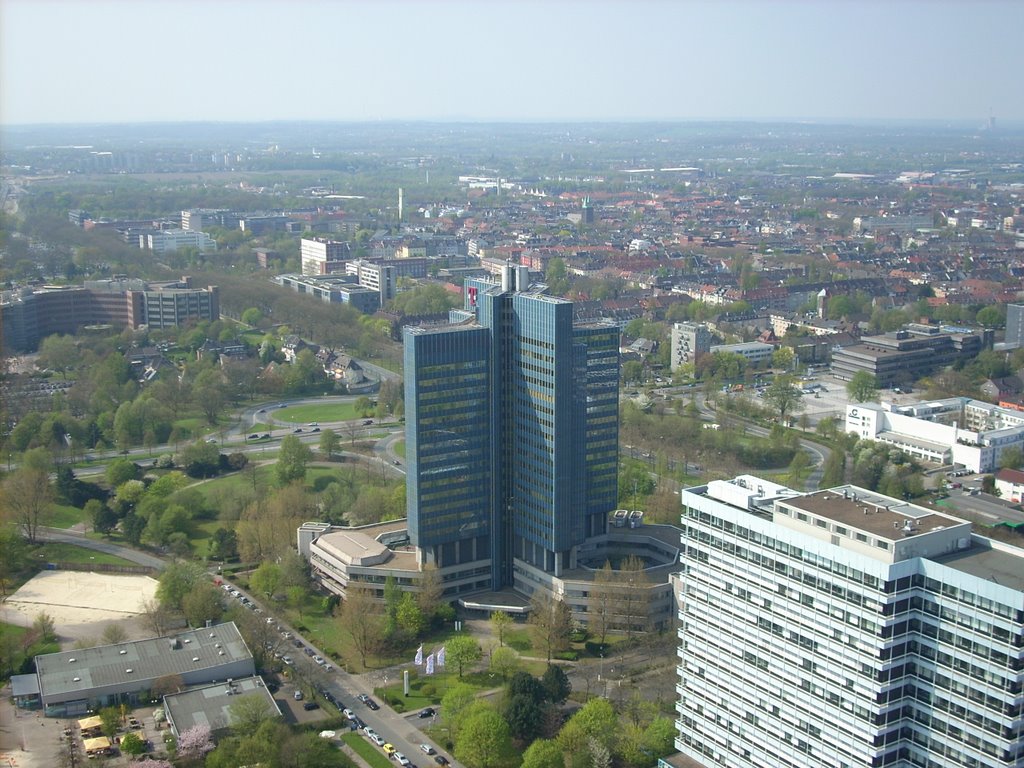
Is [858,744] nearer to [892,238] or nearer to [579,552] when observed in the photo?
[579,552]

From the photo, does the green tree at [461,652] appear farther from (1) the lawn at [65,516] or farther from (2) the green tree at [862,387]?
(2) the green tree at [862,387]

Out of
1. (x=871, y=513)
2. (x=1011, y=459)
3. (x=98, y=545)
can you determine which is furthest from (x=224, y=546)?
(x=1011, y=459)

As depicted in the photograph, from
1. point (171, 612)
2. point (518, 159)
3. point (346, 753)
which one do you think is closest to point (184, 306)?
point (171, 612)

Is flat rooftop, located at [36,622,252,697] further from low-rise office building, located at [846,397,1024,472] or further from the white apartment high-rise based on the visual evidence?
low-rise office building, located at [846,397,1024,472]

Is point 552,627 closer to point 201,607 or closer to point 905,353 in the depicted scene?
point 201,607

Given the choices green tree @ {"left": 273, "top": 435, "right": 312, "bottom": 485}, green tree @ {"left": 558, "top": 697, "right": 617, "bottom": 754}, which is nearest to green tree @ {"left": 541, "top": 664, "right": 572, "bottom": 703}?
green tree @ {"left": 558, "top": 697, "right": 617, "bottom": 754}

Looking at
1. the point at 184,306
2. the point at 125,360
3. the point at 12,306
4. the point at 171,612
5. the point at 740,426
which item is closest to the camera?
the point at 171,612
